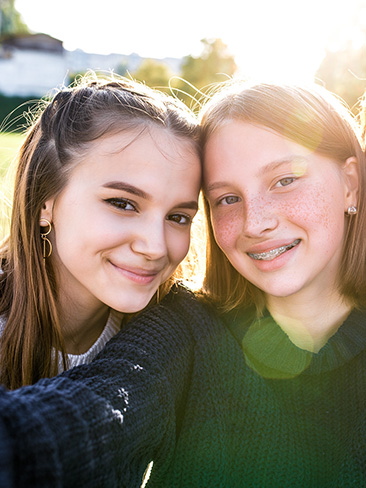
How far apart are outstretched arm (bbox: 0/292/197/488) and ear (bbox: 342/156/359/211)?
0.86 metres

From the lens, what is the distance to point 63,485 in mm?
1187

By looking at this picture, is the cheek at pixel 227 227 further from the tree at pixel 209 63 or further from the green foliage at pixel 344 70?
the tree at pixel 209 63

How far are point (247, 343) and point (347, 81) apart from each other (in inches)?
538

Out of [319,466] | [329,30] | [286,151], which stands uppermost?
[329,30]

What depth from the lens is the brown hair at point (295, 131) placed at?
222 cm

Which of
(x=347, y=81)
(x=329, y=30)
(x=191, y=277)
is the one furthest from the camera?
(x=329, y=30)

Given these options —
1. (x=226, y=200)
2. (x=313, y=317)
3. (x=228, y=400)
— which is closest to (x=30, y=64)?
(x=226, y=200)

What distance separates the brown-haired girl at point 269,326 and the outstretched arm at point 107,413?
0.01m

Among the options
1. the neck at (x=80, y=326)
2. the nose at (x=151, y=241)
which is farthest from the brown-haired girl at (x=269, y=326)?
the neck at (x=80, y=326)

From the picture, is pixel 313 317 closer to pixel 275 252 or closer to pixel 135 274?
pixel 275 252

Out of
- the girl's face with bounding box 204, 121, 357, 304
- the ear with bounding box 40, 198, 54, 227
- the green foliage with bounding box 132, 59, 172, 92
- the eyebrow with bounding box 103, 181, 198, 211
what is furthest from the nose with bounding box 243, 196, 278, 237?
the green foliage with bounding box 132, 59, 172, 92

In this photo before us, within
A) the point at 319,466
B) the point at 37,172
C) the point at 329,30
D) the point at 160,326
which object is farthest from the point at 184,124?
the point at 329,30

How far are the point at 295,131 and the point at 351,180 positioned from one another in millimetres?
400

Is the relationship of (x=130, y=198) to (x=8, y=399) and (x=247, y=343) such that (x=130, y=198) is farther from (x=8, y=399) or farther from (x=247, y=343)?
(x=8, y=399)
